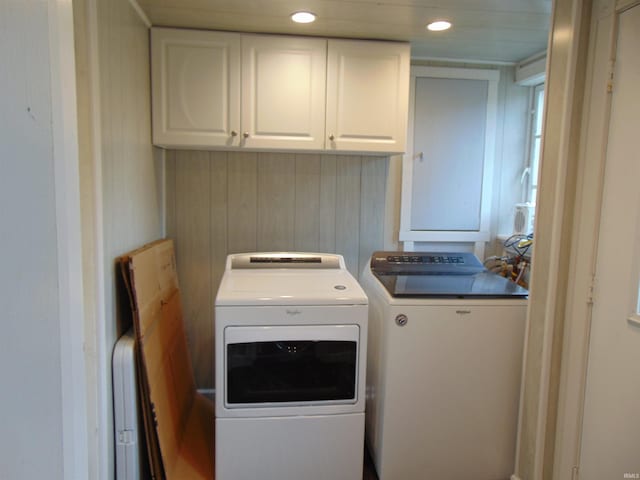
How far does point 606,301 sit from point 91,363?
177 cm

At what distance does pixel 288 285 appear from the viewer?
2.04m

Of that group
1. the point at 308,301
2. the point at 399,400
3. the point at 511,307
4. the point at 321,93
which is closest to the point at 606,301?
the point at 511,307

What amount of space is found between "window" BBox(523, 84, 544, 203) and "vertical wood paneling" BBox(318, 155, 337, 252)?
4.09ft

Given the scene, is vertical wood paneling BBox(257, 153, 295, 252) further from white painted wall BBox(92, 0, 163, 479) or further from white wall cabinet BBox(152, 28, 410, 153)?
white painted wall BBox(92, 0, 163, 479)

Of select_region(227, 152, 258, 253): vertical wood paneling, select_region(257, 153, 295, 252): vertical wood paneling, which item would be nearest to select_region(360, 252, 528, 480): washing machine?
select_region(257, 153, 295, 252): vertical wood paneling

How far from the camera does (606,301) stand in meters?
1.53

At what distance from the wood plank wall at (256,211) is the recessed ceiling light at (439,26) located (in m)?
0.77

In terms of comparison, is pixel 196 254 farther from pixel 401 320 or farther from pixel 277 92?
pixel 401 320

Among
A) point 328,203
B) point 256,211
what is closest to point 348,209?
point 328,203

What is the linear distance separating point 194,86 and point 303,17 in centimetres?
64

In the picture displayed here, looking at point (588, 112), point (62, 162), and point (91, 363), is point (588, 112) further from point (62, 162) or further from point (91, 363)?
point (91, 363)

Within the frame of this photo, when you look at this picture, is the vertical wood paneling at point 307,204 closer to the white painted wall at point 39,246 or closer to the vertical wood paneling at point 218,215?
the vertical wood paneling at point 218,215

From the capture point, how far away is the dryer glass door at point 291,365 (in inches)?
72.6

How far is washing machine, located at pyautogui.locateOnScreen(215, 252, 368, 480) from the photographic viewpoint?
184 centimetres
